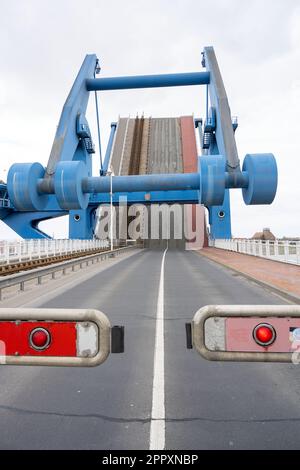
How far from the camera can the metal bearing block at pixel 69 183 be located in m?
27.2

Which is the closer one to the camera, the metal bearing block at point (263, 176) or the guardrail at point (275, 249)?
the guardrail at point (275, 249)

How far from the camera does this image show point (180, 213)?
72.3 m

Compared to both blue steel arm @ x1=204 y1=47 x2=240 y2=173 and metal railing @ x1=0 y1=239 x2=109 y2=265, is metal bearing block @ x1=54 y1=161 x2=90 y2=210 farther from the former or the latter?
blue steel arm @ x1=204 y1=47 x2=240 y2=173

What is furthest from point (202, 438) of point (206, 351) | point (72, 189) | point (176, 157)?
point (176, 157)

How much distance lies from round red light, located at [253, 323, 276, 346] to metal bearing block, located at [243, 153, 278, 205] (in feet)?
83.9

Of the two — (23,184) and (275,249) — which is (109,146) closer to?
(23,184)

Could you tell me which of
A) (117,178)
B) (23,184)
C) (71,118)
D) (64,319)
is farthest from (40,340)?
(71,118)

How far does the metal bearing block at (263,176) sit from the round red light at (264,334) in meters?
25.6

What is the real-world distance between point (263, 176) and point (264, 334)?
84.5 feet

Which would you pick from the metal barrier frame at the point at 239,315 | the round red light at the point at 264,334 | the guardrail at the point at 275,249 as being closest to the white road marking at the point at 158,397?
the metal barrier frame at the point at 239,315

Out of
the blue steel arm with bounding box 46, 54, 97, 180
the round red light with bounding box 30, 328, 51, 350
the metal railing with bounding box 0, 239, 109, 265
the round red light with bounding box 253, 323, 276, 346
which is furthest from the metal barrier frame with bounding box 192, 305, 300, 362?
the blue steel arm with bounding box 46, 54, 97, 180

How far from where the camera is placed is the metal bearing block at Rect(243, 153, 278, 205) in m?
26.5

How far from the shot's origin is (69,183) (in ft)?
89.6

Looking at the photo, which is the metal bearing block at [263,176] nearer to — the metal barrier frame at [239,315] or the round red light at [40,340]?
the metal barrier frame at [239,315]
